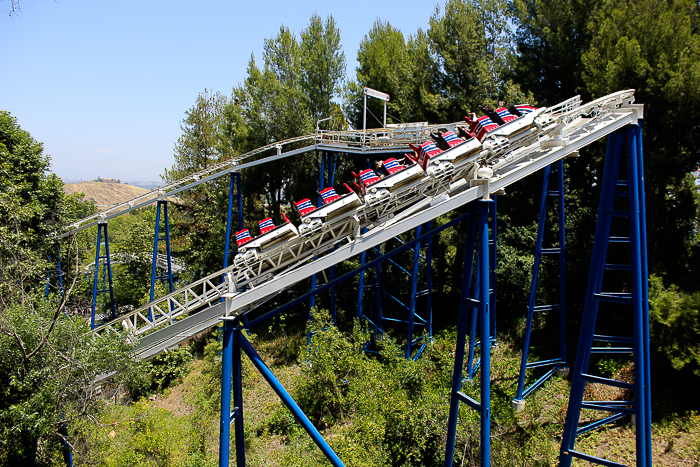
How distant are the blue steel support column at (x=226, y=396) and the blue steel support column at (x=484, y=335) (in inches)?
182

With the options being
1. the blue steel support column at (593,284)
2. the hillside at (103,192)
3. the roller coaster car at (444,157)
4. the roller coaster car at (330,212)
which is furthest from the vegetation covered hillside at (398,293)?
the hillside at (103,192)

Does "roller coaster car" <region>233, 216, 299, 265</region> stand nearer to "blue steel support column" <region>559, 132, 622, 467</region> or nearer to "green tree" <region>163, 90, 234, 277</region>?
"blue steel support column" <region>559, 132, 622, 467</region>

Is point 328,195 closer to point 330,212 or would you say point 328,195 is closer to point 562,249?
point 330,212

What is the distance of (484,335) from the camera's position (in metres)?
7.52

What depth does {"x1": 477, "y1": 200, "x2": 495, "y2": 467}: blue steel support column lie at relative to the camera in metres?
7.38

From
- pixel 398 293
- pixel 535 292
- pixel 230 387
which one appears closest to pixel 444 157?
pixel 230 387

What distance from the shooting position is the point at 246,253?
8.84 meters

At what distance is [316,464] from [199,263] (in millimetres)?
18399

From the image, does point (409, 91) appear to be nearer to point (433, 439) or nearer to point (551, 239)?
point (551, 239)

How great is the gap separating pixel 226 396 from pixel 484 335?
4.87 m

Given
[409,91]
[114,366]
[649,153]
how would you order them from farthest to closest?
[409,91]
[649,153]
[114,366]

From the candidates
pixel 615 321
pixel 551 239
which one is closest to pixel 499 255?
pixel 551 239

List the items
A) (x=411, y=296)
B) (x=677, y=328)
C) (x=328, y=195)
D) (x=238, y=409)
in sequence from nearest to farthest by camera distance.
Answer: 1. (x=238, y=409)
2. (x=328, y=195)
3. (x=677, y=328)
4. (x=411, y=296)

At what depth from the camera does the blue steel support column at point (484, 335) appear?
738 cm
